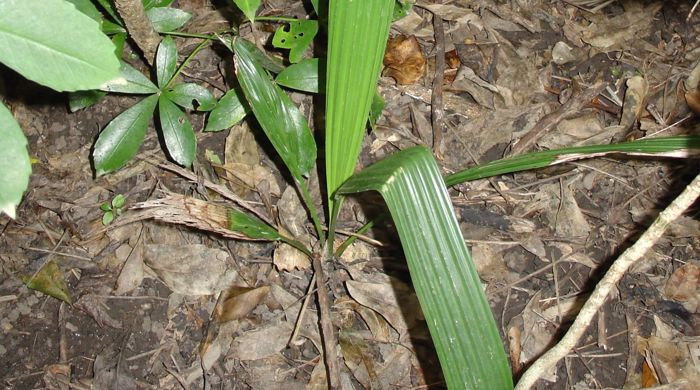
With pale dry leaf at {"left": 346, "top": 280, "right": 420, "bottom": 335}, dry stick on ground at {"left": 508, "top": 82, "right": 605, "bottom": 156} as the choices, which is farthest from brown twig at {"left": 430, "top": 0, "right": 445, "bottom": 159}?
pale dry leaf at {"left": 346, "top": 280, "right": 420, "bottom": 335}

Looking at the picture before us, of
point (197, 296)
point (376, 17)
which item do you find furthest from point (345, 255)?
point (376, 17)

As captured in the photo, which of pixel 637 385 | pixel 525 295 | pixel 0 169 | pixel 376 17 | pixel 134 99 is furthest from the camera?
pixel 134 99

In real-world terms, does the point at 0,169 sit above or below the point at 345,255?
above

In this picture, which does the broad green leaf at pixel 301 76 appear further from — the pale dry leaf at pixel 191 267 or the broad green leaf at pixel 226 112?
the pale dry leaf at pixel 191 267

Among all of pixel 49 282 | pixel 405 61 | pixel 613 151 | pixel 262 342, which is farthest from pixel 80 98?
pixel 613 151

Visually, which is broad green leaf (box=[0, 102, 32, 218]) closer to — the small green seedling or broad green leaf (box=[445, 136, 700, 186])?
broad green leaf (box=[445, 136, 700, 186])

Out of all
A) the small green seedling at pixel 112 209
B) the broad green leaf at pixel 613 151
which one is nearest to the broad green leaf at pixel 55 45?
the broad green leaf at pixel 613 151

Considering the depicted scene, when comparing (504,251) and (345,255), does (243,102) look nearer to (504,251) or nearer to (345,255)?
(345,255)
